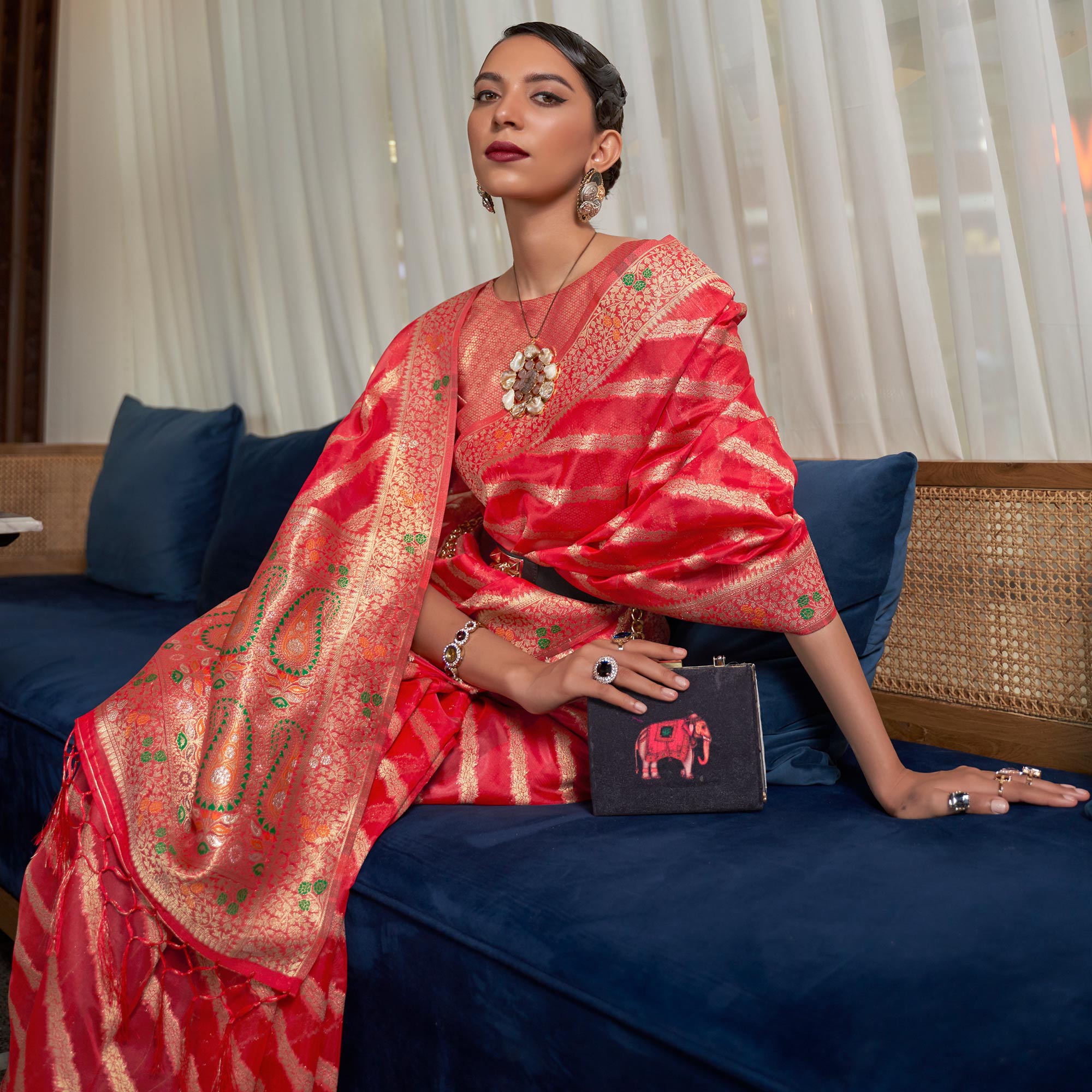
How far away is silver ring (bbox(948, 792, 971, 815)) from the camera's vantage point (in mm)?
1175

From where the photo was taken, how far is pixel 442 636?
1381 mm

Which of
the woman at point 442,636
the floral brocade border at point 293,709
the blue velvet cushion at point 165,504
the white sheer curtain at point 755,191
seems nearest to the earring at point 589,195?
the woman at point 442,636

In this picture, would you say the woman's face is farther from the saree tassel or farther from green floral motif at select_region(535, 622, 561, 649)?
the saree tassel

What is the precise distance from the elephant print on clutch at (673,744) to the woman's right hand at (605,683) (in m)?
0.03

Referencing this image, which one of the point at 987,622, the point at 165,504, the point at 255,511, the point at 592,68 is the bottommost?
the point at 987,622

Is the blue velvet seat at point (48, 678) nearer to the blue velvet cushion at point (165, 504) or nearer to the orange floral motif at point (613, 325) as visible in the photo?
the blue velvet cushion at point (165, 504)

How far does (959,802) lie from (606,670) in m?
0.41

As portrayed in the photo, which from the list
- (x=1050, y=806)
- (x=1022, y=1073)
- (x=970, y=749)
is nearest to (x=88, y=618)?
(x=970, y=749)

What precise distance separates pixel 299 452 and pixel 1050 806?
5.71ft

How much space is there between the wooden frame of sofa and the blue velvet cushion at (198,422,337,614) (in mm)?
1304

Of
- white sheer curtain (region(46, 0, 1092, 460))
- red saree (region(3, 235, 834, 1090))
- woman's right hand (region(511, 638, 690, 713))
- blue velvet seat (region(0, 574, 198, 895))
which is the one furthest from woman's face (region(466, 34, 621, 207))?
blue velvet seat (region(0, 574, 198, 895))

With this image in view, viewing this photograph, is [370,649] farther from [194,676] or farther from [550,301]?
[550,301]

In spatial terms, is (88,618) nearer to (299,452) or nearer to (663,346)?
(299,452)

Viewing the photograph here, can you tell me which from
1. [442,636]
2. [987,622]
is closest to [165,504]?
[442,636]
